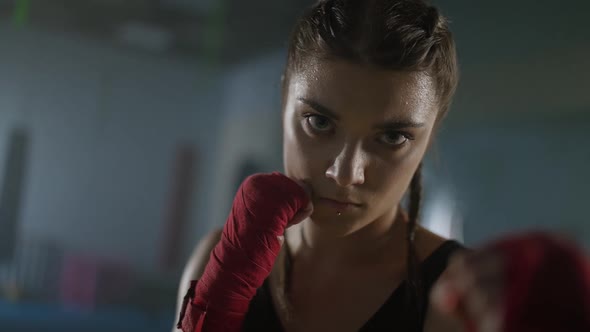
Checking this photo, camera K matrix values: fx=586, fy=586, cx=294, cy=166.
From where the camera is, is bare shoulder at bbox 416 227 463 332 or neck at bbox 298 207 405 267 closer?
bare shoulder at bbox 416 227 463 332

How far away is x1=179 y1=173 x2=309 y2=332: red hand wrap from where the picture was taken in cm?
61

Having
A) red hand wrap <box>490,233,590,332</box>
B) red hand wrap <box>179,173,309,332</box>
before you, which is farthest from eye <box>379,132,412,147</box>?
red hand wrap <box>490,233,590,332</box>

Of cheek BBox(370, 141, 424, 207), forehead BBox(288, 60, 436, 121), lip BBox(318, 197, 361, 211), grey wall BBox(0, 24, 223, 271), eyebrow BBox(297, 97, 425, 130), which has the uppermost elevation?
forehead BBox(288, 60, 436, 121)

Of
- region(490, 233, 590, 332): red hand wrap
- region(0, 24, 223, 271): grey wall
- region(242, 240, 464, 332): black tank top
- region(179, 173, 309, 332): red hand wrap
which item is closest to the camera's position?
region(490, 233, 590, 332): red hand wrap

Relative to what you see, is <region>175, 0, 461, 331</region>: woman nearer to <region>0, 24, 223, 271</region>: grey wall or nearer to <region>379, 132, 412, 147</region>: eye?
<region>379, 132, 412, 147</region>: eye

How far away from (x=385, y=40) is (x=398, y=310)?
0.32 meters

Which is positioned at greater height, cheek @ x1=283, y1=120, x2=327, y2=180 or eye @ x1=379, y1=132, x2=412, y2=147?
eye @ x1=379, y1=132, x2=412, y2=147

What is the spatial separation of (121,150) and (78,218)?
29 centimetres

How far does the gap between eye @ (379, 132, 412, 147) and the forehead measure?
24 mm

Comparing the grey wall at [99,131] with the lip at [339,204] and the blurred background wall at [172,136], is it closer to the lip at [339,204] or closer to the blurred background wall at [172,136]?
the blurred background wall at [172,136]

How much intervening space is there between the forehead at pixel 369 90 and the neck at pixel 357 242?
0.60 feet

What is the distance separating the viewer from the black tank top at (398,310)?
709 mm

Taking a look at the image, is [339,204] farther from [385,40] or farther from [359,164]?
[385,40]

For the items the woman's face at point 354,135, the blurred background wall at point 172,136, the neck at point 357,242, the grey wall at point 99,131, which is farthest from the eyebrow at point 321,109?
the grey wall at point 99,131
